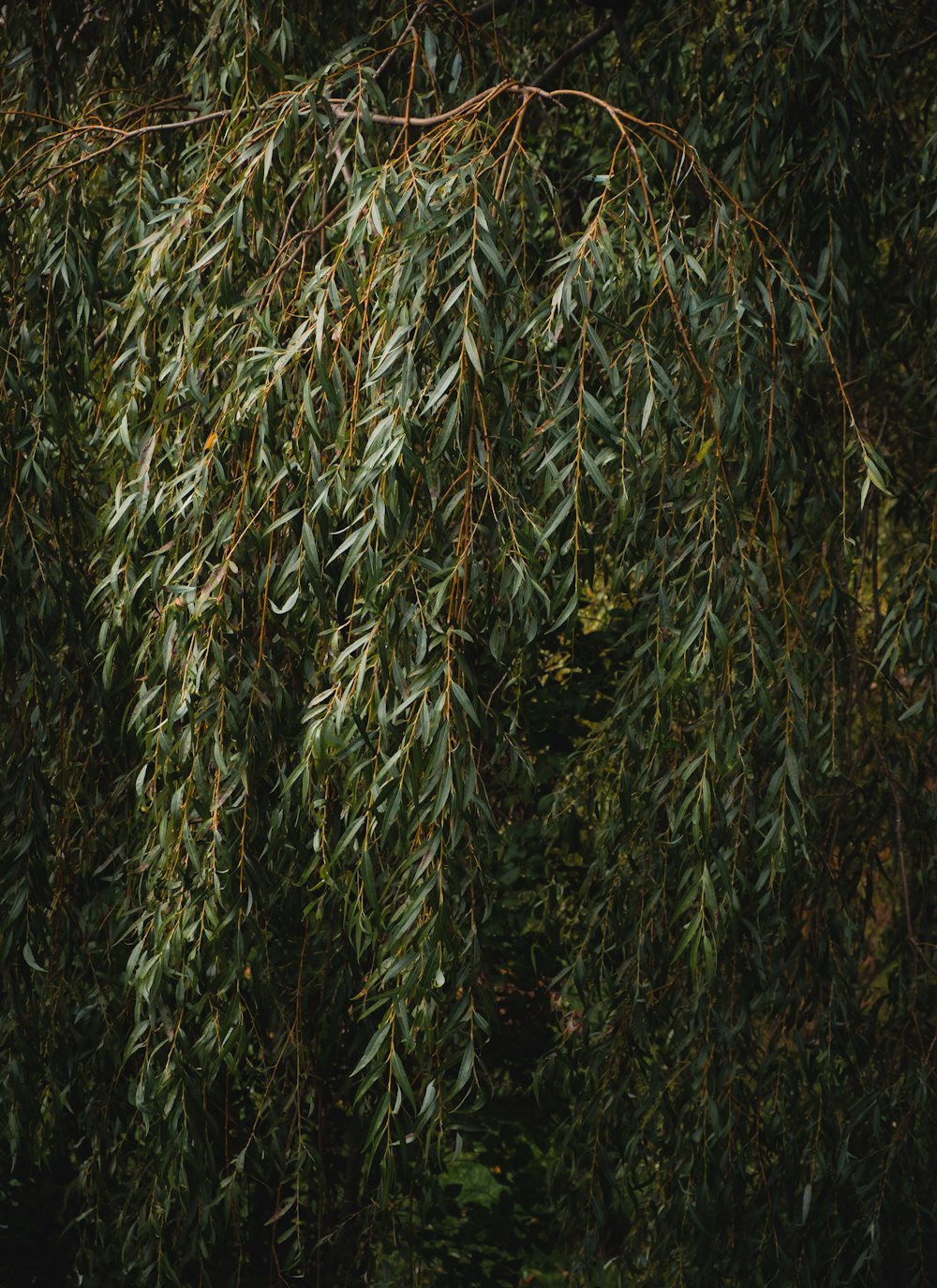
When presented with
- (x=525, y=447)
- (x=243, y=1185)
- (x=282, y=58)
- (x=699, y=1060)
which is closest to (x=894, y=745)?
(x=699, y=1060)

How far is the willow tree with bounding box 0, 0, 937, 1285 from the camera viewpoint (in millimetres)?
1651

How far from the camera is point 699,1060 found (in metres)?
2.16

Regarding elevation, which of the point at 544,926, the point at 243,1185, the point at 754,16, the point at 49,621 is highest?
the point at 754,16

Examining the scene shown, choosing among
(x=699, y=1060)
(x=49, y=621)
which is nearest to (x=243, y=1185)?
(x=699, y=1060)

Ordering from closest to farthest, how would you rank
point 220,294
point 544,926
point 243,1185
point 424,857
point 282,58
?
point 424,857
point 220,294
point 243,1185
point 282,58
point 544,926

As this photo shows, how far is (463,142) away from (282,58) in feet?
2.05

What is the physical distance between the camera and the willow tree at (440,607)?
1.65 meters

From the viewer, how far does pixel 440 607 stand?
1604 mm

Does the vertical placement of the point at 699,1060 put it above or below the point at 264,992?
below

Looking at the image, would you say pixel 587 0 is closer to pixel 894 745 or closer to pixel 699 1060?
pixel 894 745

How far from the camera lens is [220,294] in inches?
73.5

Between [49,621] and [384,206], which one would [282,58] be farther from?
[49,621]

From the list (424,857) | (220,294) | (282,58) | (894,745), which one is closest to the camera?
(424,857)

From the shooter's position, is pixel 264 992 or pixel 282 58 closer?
pixel 264 992
